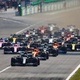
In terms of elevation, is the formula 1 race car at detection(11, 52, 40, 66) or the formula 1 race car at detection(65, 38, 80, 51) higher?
the formula 1 race car at detection(65, 38, 80, 51)

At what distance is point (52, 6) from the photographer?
509 feet

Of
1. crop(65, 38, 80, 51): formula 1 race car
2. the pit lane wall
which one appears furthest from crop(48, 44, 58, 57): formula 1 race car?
the pit lane wall

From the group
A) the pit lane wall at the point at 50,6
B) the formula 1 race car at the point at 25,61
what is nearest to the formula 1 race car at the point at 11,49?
the formula 1 race car at the point at 25,61

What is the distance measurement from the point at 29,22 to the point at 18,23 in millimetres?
3179

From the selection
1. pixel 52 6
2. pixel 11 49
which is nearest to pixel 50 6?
pixel 52 6

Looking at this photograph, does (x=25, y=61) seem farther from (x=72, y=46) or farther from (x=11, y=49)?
(x=72, y=46)

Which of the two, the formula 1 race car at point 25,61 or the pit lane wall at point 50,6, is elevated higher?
the pit lane wall at point 50,6

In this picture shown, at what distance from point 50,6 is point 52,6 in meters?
0.51

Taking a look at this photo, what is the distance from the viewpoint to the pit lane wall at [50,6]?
5704 inches

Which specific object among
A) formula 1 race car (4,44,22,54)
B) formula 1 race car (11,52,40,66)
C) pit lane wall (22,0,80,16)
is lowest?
formula 1 race car (11,52,40,66)

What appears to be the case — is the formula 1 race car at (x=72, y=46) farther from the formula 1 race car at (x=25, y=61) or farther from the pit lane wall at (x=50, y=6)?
the pit lane wall at (x=50, y=6)

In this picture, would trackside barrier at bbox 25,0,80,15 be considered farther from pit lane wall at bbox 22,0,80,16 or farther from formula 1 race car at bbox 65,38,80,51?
formula 1 race car at bbox 65,38,80,51

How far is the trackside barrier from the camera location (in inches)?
5728

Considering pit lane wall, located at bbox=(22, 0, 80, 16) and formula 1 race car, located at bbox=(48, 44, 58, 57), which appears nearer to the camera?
formula 1 race car, located at bbox=(48, 44, 58, 57)
